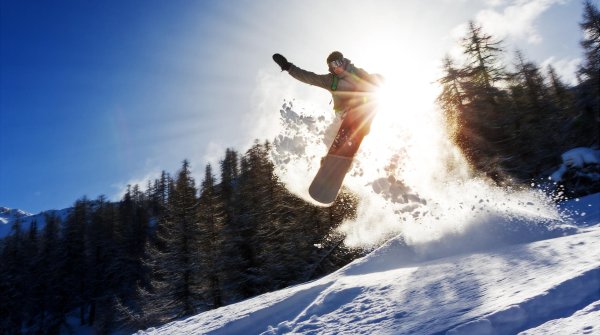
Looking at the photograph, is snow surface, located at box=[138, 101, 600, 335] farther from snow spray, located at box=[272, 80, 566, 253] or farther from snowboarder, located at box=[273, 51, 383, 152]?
snowboarder, located at box=[273, 51, 383, 152]

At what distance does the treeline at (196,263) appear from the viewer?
2455cm

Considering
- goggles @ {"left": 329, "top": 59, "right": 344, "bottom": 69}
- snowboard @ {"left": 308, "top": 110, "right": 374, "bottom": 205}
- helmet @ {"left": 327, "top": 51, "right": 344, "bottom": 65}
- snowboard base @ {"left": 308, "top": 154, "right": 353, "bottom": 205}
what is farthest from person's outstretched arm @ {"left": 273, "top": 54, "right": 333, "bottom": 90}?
snowboard base @ {"left": 308, "top": 154, "right": 353, "bottom": 205}

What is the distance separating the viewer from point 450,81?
2744 cm

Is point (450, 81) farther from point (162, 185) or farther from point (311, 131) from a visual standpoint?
point (162, 185)

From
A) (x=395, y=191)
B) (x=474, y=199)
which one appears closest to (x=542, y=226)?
(x=474, y=199)

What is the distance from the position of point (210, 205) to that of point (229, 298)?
7053mm

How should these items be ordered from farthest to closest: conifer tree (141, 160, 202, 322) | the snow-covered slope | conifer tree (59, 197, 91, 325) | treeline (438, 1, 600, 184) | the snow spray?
conifer tree (59, 197, 91, 325), conifer tree (141, 160, 202, 322), treeline (438, 1, 600, 184), the snow spray, the snow-covered slope

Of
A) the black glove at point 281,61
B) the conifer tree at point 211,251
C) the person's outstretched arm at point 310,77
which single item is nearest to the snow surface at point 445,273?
the person's outstretched arm at point 310,77

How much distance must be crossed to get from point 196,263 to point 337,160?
18950mm

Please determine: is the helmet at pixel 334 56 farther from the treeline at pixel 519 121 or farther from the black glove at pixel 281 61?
the treeline at pixel 519 121

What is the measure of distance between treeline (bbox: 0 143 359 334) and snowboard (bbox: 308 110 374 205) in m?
6.42

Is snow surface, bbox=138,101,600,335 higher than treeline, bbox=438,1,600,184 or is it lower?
lower

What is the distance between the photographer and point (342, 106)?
412 inches

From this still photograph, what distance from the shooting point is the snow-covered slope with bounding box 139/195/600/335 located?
4285 mm
